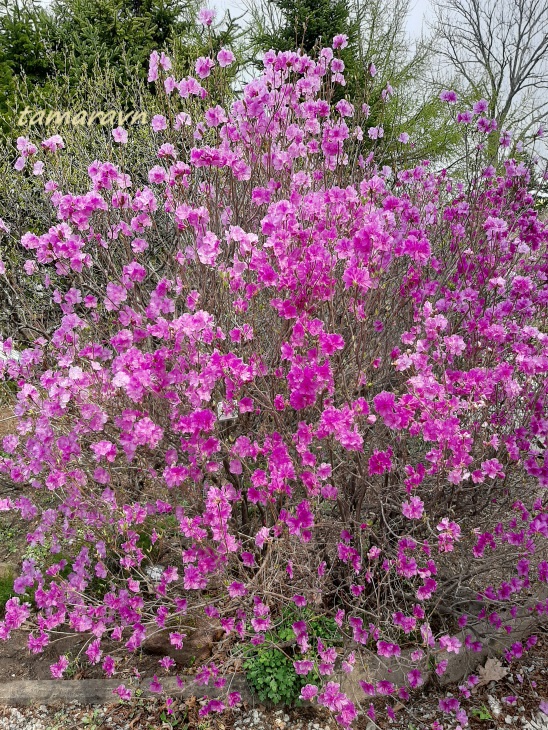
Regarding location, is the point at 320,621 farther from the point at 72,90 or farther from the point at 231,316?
the point at 72,90

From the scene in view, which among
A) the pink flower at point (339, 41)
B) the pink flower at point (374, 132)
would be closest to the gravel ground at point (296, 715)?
the pink flower at point (374, 132)

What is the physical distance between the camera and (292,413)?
318 cm

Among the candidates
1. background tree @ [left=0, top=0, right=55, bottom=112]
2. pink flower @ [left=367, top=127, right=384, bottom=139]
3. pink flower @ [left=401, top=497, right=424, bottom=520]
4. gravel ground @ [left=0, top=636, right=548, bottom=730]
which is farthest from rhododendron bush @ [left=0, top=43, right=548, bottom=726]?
background tree @ [left=0, top=0, right=55, bottom=112]

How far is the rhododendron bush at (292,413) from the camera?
8.54ft

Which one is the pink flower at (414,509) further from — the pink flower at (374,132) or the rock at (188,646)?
the pink flower at (374,132)

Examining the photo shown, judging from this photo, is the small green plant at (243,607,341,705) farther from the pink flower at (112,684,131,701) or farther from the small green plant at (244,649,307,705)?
the pink flower at (112,684,131,701)

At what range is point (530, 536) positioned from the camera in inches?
126

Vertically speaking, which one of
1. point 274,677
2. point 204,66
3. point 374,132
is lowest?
point 274,677

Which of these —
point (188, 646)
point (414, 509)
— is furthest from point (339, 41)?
point (188, 646)

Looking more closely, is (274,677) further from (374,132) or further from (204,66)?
(374,132)

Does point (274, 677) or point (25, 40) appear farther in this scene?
point (25, 40)

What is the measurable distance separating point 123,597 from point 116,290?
1606mm

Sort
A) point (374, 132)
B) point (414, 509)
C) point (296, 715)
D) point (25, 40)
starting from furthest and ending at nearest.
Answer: point (25, 40)
point (374, 132)
point (296, 715)
point (414, 509)

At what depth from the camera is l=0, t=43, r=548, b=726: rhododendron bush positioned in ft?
8.54
